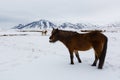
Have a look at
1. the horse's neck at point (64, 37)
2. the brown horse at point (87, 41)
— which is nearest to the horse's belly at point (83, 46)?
the brown horse at point (87, 41)

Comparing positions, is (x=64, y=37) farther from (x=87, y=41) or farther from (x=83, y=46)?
→ (x=87, y=41)

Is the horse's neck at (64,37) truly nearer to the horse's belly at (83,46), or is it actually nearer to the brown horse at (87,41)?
the brown horse at (87,41)

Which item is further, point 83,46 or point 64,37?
point 64,37

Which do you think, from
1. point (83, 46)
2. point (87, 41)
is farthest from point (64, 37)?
point (87, 41)

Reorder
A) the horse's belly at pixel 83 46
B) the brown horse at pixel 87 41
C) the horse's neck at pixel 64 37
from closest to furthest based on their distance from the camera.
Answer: the brown horse at pixel 87 41, the horse's belly at pixel 83 46, the horse's neck at pixel 64 37

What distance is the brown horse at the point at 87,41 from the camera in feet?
27.1

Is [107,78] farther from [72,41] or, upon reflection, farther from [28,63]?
[28,63]

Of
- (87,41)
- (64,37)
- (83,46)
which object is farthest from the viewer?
(64,37)

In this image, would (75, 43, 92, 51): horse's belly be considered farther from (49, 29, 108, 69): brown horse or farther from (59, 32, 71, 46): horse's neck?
(59, 32, 71, 46): horse's neck

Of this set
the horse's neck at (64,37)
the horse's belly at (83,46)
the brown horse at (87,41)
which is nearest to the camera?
the brown horse at (87,41)

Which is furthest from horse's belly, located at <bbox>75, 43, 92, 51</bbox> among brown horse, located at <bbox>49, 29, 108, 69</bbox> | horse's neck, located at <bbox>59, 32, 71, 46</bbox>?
horse's neck, located at <bbox>59, 32, 71, 46</bbox>

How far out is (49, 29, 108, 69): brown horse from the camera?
8.25 m

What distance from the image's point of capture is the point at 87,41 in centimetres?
862

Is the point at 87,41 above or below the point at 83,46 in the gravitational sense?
above
